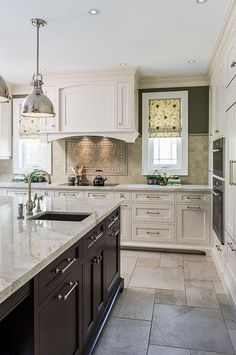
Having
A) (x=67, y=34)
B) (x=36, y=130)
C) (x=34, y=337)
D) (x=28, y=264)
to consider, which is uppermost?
(x=67, y=34)

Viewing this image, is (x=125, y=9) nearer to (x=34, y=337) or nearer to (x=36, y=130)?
(x=34, y=337)

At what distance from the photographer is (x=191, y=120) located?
4.84 m

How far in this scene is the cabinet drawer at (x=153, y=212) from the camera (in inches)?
172

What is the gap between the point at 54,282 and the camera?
57.5 inches

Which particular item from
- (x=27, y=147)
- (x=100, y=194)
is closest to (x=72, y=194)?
(x=100, y=194)

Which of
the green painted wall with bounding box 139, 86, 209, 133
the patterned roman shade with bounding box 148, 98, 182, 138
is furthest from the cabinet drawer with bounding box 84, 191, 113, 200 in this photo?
the green painted wall with bounding box 139, 86, 209, 133

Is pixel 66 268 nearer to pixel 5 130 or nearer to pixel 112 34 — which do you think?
pixel 112 34

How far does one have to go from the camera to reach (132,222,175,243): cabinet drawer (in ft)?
14.5

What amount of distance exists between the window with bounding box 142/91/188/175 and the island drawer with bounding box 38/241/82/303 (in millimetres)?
3359

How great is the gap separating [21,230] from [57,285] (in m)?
0.46

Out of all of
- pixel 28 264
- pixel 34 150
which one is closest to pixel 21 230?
pixel 28 264

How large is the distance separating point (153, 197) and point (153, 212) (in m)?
0.22

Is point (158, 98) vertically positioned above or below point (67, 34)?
below

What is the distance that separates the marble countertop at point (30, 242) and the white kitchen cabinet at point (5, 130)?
9.39 ft
